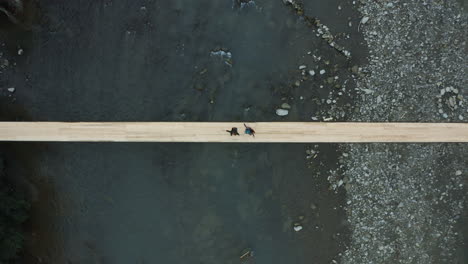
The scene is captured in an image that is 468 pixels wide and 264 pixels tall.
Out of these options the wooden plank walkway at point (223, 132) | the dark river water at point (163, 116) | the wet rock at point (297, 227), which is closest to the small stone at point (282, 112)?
the dark river water at point (163, 116)

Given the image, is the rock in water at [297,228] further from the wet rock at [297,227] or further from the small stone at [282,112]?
the small stone at [282,112]

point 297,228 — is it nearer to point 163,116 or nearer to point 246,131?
point 246,131

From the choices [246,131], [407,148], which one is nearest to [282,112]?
[246,131]

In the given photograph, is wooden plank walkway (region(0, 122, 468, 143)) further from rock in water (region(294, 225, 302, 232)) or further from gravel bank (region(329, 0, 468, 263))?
rock in water (region(294, 225, 302, 232))

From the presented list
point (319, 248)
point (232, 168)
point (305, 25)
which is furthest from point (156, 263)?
point (305, 25)

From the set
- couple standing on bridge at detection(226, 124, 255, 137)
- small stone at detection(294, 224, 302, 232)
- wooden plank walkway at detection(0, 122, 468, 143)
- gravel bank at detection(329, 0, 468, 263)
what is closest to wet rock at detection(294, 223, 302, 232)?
small stone at detection(294, 224, 302, 232)

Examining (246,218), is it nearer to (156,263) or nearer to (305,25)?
(156,263)
